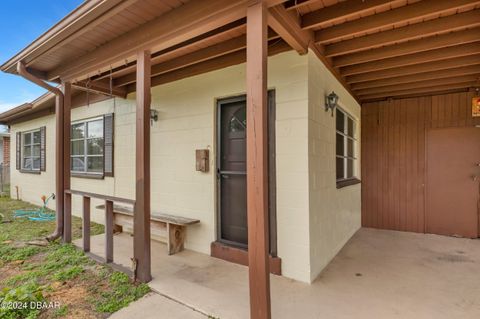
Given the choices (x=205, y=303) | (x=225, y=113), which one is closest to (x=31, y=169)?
(x=225, y=113)

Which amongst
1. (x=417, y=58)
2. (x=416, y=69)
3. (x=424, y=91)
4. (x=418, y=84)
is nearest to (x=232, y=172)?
(x=417, y=58)

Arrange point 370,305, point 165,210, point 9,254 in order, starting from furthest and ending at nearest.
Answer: point 165,210
point 9,254
point 370,305

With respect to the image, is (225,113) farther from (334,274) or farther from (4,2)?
(4,2)

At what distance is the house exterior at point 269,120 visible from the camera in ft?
7.54

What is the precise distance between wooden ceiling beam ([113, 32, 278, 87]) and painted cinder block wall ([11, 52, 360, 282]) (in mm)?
288

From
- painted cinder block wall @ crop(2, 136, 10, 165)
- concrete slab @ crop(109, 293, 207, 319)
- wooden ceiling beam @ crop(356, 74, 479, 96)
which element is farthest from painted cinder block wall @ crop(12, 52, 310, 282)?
painted cinder block wall @ crop(2, 136, 10, 165)

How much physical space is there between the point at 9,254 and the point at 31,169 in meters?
5.26

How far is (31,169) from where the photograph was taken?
302 inches

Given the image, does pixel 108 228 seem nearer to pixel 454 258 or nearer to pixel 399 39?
pixel 399 39

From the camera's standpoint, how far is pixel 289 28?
2.33m

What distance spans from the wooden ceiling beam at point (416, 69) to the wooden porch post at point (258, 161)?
270cm

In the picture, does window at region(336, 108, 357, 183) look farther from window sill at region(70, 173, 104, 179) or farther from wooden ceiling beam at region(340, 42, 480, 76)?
window sill at region(70, 173, 104, 179)

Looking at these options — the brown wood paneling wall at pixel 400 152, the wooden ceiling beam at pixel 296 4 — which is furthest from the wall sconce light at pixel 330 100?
the brown wood paneling wall at pixel 400 152

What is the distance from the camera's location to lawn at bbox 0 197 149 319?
220 cm
